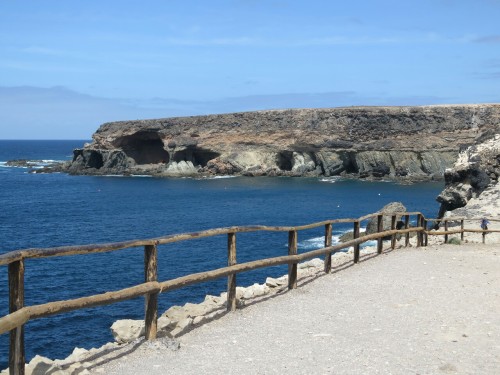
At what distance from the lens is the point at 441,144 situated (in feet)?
304

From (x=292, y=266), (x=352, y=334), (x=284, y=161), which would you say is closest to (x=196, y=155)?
(x=284, y=161)

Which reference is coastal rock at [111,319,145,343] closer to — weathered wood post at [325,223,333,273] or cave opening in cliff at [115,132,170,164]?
weathered wood post at [325,223,333,273]

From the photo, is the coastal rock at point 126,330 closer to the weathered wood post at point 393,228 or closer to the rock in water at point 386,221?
the weathered wood post at point 393,228

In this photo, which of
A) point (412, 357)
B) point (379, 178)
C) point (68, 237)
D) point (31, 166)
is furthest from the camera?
point (31, 166)

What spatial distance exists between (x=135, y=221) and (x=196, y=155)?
188 ft

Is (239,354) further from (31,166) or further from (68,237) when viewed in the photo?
(31,166)

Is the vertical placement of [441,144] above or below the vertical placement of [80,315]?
above

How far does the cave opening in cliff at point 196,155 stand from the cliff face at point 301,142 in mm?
181

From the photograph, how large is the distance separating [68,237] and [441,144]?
223ft

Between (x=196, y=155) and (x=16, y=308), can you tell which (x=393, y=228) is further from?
(x=196, y=155)

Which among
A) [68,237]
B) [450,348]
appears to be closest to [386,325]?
[450,348]

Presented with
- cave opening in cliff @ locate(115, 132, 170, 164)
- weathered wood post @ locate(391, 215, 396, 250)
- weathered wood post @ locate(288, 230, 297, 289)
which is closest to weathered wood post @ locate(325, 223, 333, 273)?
weathered wood post @ locate(288, 230, 297, 289)

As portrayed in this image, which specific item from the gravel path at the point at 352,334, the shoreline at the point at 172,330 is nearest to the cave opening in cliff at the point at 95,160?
the shoreline at the point at 172,330

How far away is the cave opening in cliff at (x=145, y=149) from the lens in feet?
355
